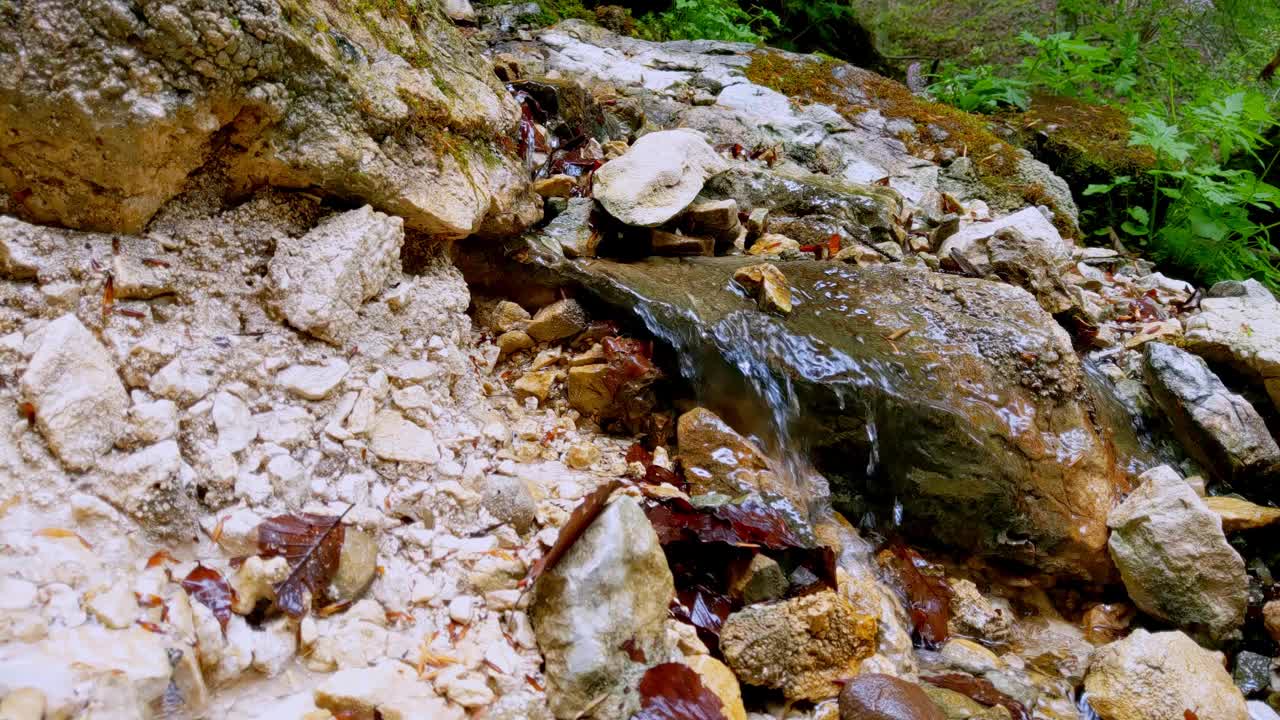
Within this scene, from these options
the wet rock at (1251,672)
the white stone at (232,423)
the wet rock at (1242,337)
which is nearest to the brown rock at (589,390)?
the white stone at (232,423)

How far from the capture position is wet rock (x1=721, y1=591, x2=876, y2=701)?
216 cm

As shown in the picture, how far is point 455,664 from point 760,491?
1.42 metres

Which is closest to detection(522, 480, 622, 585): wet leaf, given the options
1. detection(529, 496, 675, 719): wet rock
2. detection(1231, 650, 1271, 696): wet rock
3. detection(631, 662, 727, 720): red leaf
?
detection(529, 496, 675, 719): wet rock

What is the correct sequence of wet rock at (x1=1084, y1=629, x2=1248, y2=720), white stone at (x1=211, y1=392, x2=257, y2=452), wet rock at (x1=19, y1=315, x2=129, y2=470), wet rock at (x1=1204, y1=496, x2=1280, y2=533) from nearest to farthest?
wet rock at (x1=19, y1=315, x2=129, y2=470), white stone at (x1=211, y1=392, x2=257, y2=452), wet rock at (x1=1084, y1=629, x2=1248, y2=720), wet rock at (x1=1204, y1=496, x2=1280, y2=533)

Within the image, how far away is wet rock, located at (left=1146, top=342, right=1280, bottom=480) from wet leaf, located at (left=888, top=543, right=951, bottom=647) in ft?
5.79

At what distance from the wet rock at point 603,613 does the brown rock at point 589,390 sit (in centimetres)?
98

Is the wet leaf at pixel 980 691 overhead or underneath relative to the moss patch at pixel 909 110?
underneath

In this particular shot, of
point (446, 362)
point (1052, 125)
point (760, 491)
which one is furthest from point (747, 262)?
point (1052, 125)

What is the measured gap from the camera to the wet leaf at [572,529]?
196 cm

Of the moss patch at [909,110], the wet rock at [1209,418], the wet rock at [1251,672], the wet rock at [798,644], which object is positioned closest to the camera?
the wet rock at [798,644]

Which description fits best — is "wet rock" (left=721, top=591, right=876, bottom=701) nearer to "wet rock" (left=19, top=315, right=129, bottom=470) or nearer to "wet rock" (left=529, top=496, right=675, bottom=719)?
"wet rock" (left=529, top=496, right=675, bottom=719)

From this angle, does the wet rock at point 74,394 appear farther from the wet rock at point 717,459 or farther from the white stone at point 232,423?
the wet rock at point 717,459

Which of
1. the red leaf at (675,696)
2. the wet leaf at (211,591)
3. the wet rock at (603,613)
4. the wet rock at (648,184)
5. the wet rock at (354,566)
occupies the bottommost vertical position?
the red leaf at (675,696)

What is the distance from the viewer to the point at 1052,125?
262 inches
